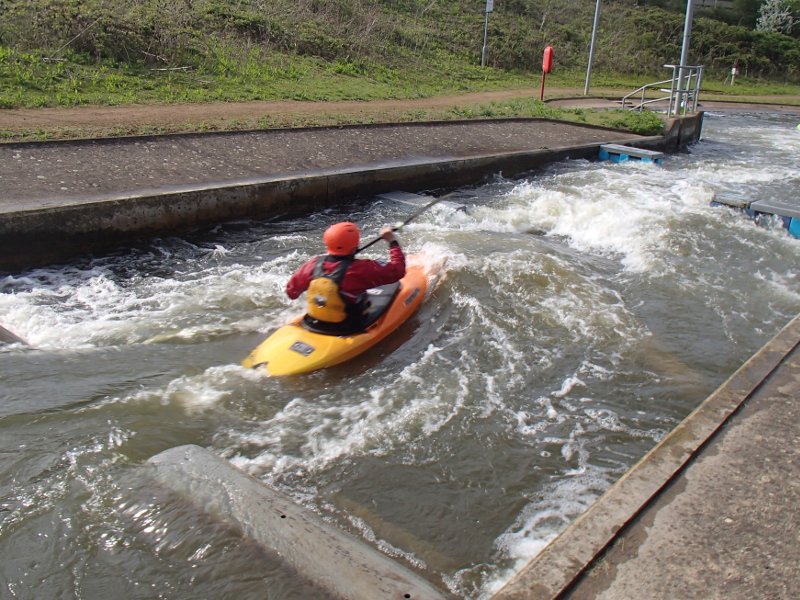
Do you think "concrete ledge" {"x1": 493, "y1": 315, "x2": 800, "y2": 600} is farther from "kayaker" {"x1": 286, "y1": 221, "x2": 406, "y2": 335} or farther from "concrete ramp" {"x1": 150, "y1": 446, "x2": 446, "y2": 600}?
"kayaker" {"x1": 286, "y1": 221, "x2": 406, "y2": 335}

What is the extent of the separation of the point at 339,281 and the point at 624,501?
275 centimetres

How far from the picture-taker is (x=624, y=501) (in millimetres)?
3061

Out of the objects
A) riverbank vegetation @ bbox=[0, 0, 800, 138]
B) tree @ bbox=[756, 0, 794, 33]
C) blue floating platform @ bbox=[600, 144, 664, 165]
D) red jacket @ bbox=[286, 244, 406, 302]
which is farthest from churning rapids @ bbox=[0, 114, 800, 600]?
tree @ bbox=[756, 0, 794, 33]

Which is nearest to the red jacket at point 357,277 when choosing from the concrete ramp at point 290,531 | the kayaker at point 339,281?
the kayaker at point 339,281

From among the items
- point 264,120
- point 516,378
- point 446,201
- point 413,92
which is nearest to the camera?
point 516,378

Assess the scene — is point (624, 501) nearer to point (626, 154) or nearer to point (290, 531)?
point (290, 531)

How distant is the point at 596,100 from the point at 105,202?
1648 centimetres

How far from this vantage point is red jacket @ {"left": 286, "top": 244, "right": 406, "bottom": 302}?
517cm

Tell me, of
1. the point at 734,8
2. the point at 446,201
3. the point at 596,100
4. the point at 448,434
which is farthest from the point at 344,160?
the point at 734,8

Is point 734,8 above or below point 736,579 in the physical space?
above

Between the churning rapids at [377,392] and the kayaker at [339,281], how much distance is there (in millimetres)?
434

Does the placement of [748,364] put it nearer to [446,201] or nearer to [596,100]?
[446,201]

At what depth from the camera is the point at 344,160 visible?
9930 mm

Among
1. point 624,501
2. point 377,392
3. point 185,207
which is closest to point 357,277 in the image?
point 377,392
